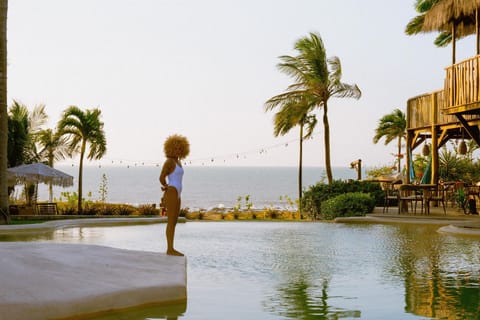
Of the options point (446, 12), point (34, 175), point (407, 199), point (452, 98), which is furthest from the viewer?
point (34, 175)

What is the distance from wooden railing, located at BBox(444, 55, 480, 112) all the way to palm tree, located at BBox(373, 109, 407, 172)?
20349mm

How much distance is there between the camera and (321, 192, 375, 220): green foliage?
72.8 feet

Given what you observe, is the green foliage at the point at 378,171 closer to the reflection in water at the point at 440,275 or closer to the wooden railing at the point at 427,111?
the wooden railing at the point at 427,111

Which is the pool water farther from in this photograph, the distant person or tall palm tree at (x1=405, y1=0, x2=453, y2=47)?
tall palm tree at (x1=405, y1=0, x2=453, y2=47)

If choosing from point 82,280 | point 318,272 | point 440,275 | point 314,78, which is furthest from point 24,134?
point 440,275

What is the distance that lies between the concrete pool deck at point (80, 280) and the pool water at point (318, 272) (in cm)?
22

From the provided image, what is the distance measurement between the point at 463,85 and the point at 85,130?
15197 mm

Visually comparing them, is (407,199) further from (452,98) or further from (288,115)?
(288,115)

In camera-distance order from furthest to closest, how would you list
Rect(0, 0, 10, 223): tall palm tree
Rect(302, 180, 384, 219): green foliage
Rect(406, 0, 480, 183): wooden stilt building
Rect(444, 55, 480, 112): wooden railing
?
1. Rect(302, 180, 384, 219): green foliage
2. Rect(406, 0, 480, 183): wooden stilt building
3. Rect(444, 55, 480, 112): wooden railing
4. Rect(0, 0, 10, 223): tall palm tree

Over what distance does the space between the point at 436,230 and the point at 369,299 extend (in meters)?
9.33

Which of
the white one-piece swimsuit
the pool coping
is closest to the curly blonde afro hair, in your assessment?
the white one-piece swimsuit

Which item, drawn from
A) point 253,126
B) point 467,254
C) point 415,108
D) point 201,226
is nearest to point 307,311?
point 467,254

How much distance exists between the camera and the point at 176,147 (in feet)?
29.2

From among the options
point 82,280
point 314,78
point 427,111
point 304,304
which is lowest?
point 304,304
